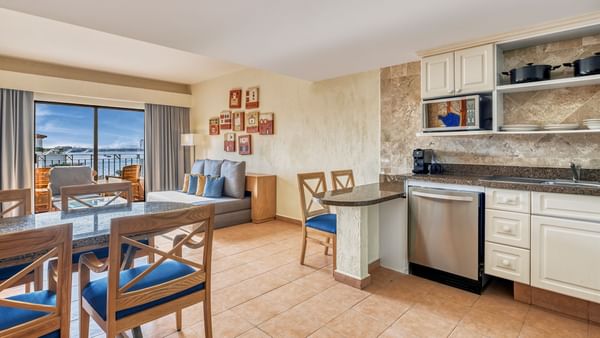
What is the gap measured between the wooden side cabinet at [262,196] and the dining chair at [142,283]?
127 inches

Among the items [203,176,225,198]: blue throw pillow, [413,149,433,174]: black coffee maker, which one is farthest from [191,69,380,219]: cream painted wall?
[203,176,225,198]: blue throw pillow

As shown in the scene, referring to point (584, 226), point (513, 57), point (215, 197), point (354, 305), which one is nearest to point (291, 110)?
point (215, 197)

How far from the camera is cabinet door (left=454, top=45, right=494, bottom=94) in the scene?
270 centimetres

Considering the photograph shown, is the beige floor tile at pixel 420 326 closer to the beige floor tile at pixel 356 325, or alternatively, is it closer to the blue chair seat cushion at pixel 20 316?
the beige floor tile at pixel 356 325

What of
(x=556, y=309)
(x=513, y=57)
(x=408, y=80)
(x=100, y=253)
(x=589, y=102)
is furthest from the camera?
(x=408, y=80)

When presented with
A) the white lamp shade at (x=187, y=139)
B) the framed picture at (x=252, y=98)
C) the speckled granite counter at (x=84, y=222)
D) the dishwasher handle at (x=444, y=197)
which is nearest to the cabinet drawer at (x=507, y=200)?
the dishwasher handle at (x=444, y=197)

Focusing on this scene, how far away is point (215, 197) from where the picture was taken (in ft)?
16.6

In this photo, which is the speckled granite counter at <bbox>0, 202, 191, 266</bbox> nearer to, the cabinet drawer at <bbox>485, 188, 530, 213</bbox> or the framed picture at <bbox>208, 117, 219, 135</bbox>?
the cabinet drawer at <bbox>485, 188, 530, 213</bbox>

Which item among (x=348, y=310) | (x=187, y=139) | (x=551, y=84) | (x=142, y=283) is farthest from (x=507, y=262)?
(x=187, y=139)

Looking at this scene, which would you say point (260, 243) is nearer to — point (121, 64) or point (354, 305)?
point (354, 305)

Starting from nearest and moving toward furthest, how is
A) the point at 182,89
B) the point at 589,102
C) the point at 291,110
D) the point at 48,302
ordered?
the point at 48,302 → the point at 589,102 → the point at 291,110 → the point at 182,89

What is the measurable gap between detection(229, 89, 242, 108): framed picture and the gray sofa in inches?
45.7

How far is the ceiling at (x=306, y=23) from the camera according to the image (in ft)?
7.13

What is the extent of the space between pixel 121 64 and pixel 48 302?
519 cm
